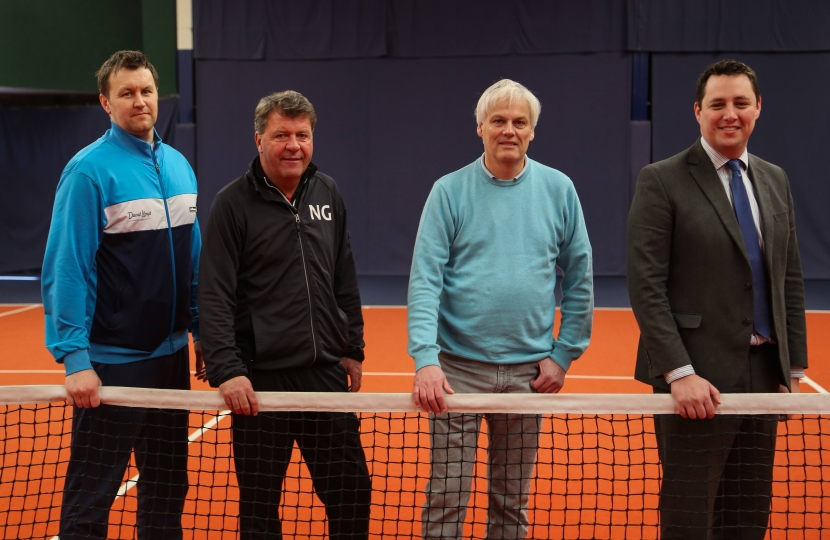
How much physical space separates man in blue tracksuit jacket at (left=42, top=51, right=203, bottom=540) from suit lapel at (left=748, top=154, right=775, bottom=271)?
1982mm

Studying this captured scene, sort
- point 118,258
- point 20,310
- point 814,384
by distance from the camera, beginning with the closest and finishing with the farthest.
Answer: point 118,258, point 814,384, point 20,310

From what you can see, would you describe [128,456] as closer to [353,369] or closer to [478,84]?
[353,369]

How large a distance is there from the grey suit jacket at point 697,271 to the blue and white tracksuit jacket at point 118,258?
160 cm

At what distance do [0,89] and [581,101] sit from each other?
8452 millimetres

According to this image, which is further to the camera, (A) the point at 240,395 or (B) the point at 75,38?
(B) the point at 75,38

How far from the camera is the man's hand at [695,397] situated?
2400mm

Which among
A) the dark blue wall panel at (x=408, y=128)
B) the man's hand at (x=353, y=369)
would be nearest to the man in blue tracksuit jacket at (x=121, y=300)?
the man's hand at (x=353, y=369)

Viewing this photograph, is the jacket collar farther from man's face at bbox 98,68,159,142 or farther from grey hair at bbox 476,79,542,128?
grey hair at bbox 476,79,542,128

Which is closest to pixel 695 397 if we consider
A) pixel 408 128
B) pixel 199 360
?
pixel 199 360

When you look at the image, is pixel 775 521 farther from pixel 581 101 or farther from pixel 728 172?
pixel 581 101

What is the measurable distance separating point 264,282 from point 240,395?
388 millimetres

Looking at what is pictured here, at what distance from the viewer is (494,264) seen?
103 inches

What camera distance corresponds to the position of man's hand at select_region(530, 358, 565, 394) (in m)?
2.66

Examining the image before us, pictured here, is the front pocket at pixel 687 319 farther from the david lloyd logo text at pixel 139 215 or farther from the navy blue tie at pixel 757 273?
the david lloyd logo text at pixel 139 215
